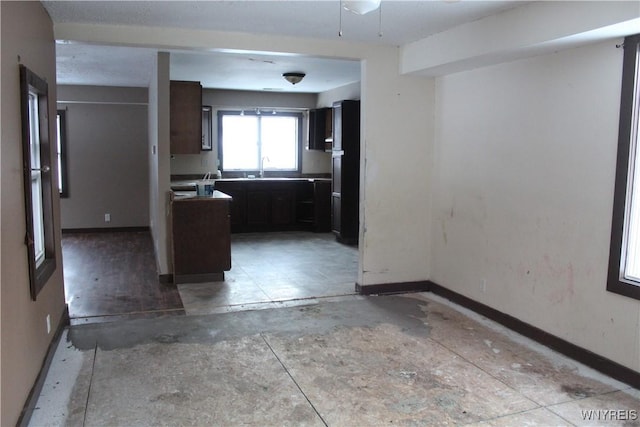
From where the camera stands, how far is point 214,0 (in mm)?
3359

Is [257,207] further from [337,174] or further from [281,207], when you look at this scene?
[337,174]

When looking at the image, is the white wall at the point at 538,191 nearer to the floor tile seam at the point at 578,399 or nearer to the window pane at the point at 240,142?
the floor tile seam at the point at 578,399

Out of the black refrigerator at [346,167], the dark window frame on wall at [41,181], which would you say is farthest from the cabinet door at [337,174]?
A: the dark window frame on wall at [41,181]

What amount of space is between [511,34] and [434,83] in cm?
145

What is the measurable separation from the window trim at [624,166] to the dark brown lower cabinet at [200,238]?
135 inches

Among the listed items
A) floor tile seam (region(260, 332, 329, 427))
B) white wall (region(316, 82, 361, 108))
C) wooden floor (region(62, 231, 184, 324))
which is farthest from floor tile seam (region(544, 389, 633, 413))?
white wall (region(316, 82, 361, 108))

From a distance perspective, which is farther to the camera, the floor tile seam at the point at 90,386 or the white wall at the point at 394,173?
the white wall at the point at 394,173

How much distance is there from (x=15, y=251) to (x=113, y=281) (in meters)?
3.04

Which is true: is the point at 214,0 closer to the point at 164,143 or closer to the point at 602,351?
the point at 164,143

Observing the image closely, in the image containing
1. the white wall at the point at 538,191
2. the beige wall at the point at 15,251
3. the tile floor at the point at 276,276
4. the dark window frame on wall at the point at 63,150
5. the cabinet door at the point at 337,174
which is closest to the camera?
the beige wall at the point at 15,251

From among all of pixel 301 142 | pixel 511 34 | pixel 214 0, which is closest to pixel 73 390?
pixel 214 0

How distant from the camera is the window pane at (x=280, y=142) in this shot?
918cm

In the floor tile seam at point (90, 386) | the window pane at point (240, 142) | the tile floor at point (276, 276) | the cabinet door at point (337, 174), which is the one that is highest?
the window pane at point (240, 142)

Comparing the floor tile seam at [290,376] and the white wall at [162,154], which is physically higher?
the white wall at [162,154]
